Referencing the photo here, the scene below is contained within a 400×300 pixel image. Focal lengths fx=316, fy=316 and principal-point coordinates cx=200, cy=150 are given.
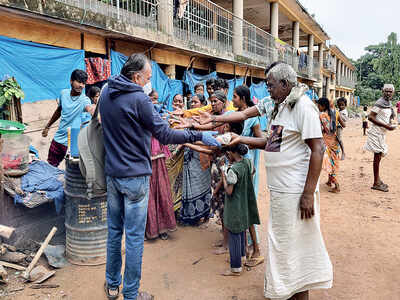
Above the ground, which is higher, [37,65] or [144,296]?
[37,65]

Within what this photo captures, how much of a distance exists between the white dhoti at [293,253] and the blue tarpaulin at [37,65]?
4.08 m

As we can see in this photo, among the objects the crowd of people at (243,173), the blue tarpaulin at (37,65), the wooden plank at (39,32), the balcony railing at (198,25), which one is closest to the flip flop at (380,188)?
the crowd of people at (243,173)

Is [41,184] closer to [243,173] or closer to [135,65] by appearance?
[135,65]

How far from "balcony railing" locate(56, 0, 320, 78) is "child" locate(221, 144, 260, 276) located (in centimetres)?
408

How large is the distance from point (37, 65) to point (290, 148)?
4254 mm

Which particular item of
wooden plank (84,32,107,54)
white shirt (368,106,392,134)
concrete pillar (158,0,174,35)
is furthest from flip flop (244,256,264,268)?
concrete pillar (158,0,174,35)

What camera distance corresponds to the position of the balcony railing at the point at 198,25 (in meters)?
6.85

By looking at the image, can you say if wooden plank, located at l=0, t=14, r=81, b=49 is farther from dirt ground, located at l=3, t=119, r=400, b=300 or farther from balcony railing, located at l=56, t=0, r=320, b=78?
dirt ground, located at l=3, t=119, r=400, b=300

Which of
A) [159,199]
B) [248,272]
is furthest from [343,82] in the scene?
[248,272]

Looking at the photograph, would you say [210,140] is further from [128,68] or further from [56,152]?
[56,152]

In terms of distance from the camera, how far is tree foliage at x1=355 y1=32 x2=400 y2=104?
40469mm

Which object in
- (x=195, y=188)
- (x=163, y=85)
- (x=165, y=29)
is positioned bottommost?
(x=195, y=188)

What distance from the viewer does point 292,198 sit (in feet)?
7.57

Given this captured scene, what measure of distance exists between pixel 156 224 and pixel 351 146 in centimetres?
1091
